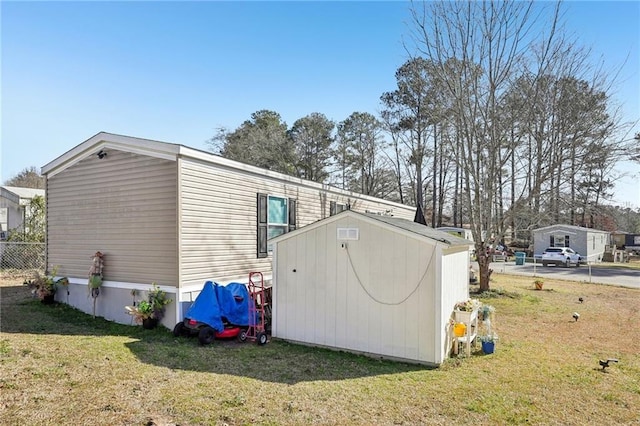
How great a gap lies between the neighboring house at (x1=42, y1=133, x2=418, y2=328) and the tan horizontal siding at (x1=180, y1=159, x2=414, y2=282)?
2 cm

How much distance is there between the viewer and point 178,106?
523 inches

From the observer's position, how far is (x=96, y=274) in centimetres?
764

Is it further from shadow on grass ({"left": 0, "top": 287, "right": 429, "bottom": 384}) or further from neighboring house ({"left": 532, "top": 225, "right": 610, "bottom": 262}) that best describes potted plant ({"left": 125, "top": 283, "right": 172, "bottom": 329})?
neighboring house ({"left": 532, "top": 225, "right": 610, "bottom": 262})

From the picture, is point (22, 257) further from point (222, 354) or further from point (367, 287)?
point (367, 287)

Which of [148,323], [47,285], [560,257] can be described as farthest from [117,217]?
[560,257]

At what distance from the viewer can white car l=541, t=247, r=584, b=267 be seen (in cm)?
2381

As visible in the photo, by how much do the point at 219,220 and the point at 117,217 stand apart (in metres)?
2.04

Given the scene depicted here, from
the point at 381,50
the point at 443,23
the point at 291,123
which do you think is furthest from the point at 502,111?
the point at 291,123

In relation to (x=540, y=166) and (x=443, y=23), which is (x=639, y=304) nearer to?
(x=540, y=166)

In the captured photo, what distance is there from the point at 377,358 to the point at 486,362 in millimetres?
1649

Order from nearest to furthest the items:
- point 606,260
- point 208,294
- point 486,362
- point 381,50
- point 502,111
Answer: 1. point 486,362
2. point 208,294
3. point 502,111
4. point 381,50
5. point 606,260

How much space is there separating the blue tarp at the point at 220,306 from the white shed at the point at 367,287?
627 mm

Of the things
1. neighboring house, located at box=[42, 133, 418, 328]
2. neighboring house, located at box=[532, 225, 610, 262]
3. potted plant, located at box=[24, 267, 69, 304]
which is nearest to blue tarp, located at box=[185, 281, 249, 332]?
neighboring house, located at box=[42, 133, 418, 328]

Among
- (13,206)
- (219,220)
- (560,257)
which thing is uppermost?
(13,206)
